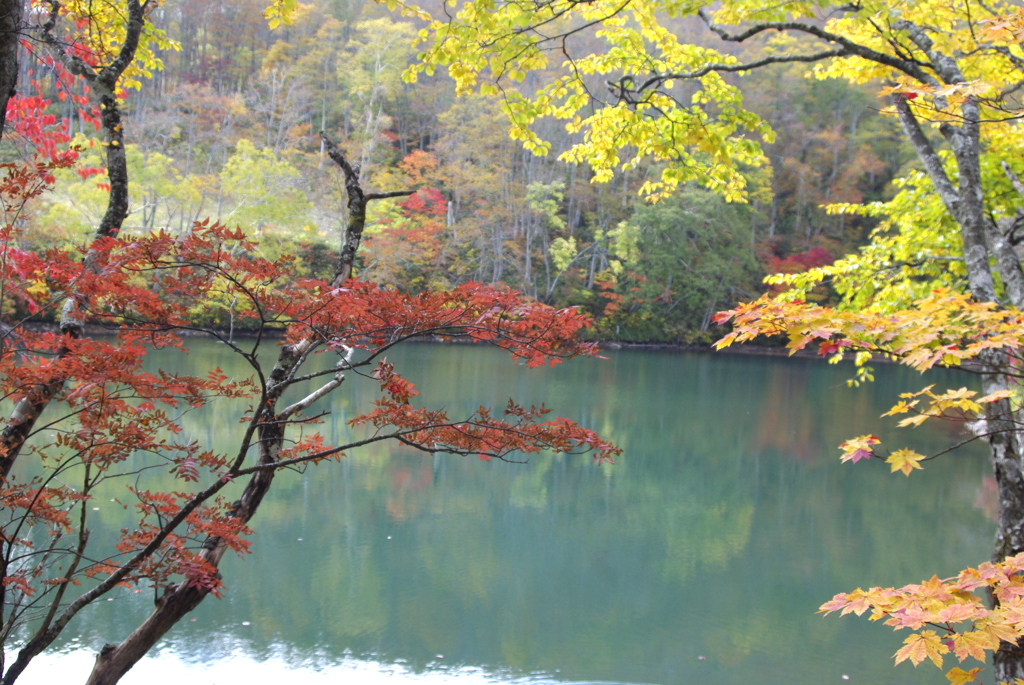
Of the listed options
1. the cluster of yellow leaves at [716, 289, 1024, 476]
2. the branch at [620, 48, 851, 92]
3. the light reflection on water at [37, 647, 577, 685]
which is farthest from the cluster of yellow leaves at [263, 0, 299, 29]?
the light reflection on water at [37, 647, 577, 685]

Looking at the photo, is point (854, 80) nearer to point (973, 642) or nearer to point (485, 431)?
point (485, 431)

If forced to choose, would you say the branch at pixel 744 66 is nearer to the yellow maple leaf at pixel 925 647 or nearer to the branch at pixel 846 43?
the branch at pixel 846 43

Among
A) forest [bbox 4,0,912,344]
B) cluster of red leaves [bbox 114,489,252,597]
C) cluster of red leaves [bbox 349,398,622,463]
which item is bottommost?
cluster of red leaves [bbox 114,489,252,597]

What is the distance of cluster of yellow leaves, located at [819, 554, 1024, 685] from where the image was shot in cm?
119

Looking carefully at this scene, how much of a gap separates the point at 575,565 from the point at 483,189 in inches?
639

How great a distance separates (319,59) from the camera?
24.0 m

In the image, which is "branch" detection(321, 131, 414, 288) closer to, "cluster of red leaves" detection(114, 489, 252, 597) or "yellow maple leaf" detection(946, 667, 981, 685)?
"cluster of red leaves" detection(114, 489, 252, 597)

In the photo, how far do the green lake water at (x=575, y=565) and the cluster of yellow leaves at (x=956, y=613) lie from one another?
202 cm

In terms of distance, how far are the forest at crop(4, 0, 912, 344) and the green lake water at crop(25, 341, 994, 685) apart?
33.1 ft

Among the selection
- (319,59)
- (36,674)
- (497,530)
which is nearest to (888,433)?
(497,530)

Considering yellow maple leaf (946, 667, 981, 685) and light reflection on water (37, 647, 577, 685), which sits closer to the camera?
yellow maple leaf (946, 667, 981, 685)

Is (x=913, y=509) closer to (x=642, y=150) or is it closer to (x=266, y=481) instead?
(x=642, y=150)

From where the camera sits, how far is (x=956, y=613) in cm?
122

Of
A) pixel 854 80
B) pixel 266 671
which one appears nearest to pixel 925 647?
pixel 266 671
